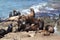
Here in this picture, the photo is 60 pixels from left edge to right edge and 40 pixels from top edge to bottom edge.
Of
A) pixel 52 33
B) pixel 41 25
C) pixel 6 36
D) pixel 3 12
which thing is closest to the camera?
pixel 6 36

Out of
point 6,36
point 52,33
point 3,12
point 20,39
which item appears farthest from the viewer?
point 3,12

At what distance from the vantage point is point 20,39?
36.2 ft

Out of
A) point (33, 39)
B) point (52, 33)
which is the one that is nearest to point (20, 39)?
point (33, 39)

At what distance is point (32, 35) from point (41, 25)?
6.38 feet

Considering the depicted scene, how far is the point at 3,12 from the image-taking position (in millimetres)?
21547

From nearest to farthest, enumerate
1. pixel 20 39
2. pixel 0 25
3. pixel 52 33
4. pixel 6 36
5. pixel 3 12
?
pixel 20 39 → pixel 6 36 → pixel 52 33 → pixel 0 25 → pixel 3 12

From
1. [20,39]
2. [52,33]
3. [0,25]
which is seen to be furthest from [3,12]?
[20,39]

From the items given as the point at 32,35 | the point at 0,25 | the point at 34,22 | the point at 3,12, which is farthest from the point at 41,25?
the point at 3,12

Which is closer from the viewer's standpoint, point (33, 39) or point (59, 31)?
point (33, 39)

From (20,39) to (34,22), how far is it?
10.9 feet

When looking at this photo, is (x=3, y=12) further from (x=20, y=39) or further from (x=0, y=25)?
(x=20, y=39)

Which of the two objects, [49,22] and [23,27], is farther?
[49,22]

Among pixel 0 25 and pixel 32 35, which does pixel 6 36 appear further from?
pixel 0 25

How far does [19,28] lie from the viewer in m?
13.7
